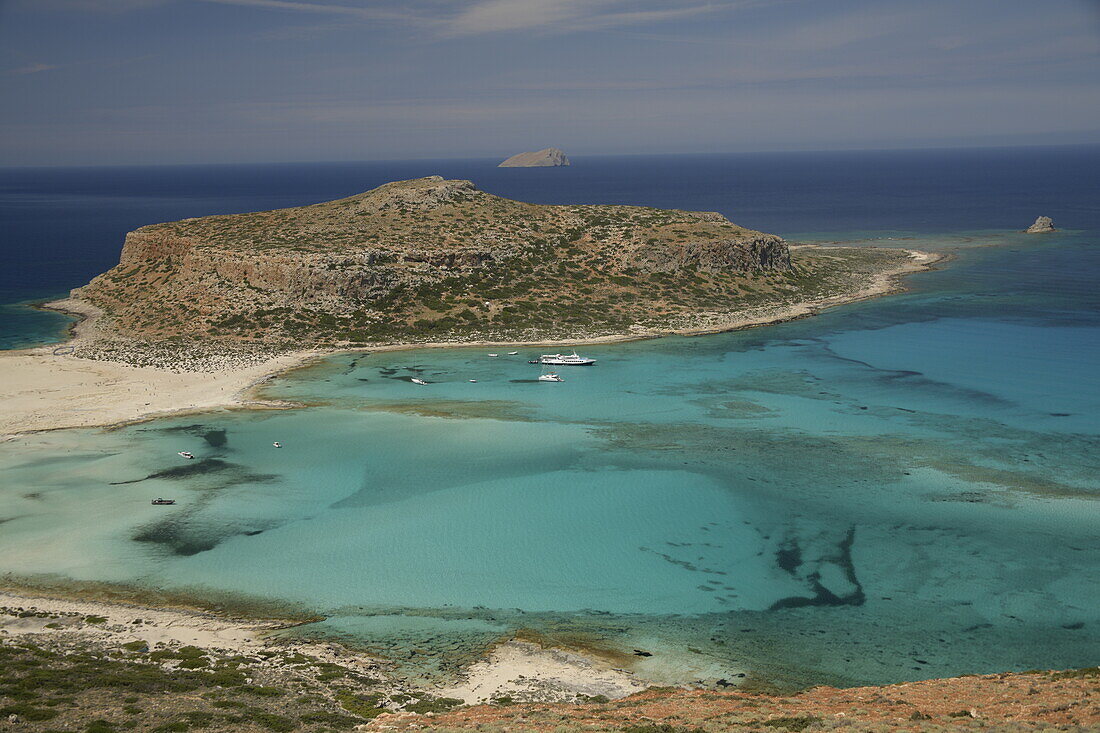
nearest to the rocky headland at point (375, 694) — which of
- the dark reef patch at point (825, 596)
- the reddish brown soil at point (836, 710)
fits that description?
the reddish brown soil at point (836, 710)

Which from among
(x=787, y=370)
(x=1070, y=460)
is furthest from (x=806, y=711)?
(x=787, y=370)

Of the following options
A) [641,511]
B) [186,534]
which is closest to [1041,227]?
[641,511]

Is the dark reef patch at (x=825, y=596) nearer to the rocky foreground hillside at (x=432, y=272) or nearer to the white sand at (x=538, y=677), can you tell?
the white sand at (x=538, y=677)

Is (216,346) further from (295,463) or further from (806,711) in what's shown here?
(806,711)

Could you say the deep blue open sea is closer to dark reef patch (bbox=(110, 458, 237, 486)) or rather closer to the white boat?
dark reef patch (bbox=(110, 458, 237, 486))

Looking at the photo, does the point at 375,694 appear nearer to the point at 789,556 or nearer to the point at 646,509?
the point at 646,509
